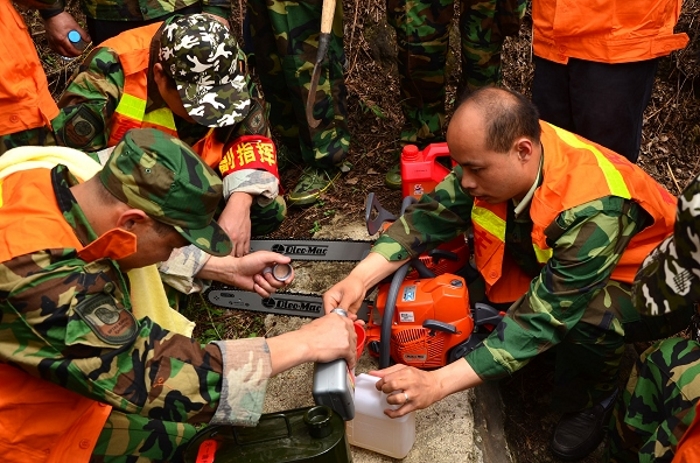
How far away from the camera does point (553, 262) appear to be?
2.52 meters

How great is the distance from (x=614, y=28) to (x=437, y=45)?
44.1 inches

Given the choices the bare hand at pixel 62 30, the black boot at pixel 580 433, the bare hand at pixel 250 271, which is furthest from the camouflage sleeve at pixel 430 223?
the bare hand at pixel 62 30

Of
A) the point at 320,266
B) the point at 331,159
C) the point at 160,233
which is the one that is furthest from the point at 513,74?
the point at 160,233

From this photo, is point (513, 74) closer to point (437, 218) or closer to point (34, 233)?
point (437, 218)

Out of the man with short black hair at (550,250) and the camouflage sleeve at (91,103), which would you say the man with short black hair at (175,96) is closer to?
the camouflage sleeve at (91,103)

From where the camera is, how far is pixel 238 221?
11.3 ft

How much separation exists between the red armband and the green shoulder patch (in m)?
1.70

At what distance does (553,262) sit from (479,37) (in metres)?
2.01

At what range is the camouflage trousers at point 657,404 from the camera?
2062 millimetres

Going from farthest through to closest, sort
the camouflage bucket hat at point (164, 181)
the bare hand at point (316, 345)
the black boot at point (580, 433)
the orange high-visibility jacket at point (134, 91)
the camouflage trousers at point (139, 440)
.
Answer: the orange high-visibility jacket at point (134, 91) < the black boot at point (580, 433) < the camouflage trousers at point (139, 440) < the bare hand at point (316, 345) < the camouflage bucket hat at point (164, 181)

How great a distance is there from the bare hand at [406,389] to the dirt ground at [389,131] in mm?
945

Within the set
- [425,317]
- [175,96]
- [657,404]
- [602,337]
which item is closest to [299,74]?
[175,96]

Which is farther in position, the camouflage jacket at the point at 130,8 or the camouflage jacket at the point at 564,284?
the camouflage jacket at the point at 130,8

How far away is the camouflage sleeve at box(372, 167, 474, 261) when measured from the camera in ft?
9.87
